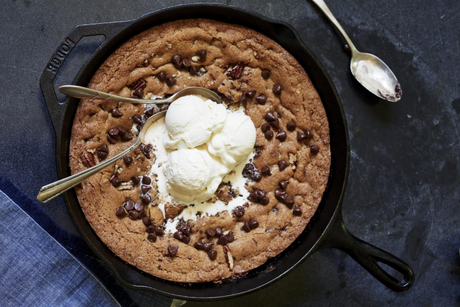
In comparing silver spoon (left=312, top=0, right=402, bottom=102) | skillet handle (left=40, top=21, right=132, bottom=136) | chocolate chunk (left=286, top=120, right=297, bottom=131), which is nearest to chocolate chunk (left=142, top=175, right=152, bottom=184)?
skillet handle (left=40, top=21, right=132, bottom=136)

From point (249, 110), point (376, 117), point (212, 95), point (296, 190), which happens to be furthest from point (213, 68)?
point (376, 117)

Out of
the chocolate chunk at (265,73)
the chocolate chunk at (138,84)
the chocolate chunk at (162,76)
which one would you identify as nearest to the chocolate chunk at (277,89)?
the chocolate chunk at (265,73)

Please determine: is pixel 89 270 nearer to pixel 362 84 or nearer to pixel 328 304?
pixel 328 304

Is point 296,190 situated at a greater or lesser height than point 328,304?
greater

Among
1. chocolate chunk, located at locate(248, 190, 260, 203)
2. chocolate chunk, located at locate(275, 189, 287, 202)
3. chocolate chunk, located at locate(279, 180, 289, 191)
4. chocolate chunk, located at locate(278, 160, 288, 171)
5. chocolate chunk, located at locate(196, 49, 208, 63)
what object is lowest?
chocolate chunk, located at locate(248, 190, 260, 203)

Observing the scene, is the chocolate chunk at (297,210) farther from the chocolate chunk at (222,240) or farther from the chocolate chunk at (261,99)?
the chocolate chunk at (261,99)

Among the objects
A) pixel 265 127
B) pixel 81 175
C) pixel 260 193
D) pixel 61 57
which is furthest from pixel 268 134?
pixel 61 57

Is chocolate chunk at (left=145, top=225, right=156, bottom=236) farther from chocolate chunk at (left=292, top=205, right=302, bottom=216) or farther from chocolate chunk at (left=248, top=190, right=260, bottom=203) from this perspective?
chocolate chunk at (left=292, top=205, right=302, bottom=216)
